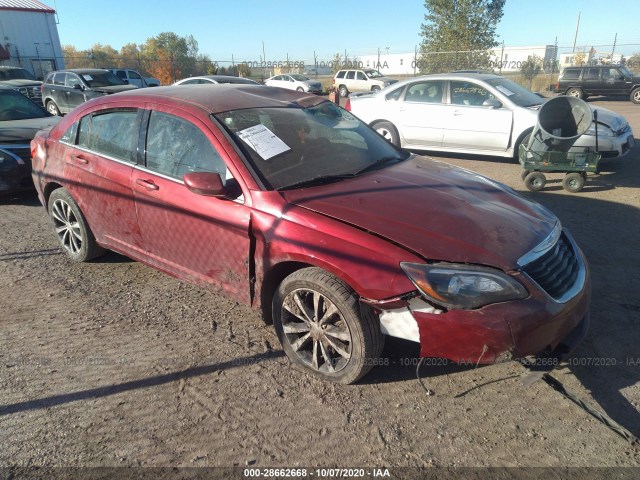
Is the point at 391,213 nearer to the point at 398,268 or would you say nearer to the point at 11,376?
the point at 398,268

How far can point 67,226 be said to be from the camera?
4.50m

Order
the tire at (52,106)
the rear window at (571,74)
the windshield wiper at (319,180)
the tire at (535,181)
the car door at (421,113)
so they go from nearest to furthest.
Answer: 1. the windshield wiper at (319,180)
2. the tire at (535,181)
3. the car door at (421,113)
4. the tire at (52,106)
5. the rear window at (571,74)

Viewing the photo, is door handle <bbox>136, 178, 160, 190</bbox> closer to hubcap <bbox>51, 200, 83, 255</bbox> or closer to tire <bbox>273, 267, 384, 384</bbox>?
hubcap <bbox>51, 200, 83, 255</bbox>

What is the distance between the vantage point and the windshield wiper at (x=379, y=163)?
347 cm

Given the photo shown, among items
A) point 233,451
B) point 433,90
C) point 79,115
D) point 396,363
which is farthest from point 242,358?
point 433,90

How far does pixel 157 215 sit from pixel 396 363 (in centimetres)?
205

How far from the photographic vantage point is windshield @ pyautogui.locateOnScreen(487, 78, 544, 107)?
812 centimetres

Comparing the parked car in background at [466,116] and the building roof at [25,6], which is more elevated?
the building roof at [25,6]

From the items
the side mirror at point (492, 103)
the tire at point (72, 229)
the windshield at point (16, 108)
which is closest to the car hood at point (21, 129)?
the windshield at point (16, 108)

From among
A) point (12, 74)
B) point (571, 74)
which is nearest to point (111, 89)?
point (12, 74)

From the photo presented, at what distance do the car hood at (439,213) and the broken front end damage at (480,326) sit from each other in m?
0.26

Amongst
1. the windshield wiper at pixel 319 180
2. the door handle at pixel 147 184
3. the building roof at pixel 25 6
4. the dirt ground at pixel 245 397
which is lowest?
the dirt ground at pixel 245 397

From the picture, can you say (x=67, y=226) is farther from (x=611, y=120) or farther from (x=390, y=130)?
(x=611, y=120)

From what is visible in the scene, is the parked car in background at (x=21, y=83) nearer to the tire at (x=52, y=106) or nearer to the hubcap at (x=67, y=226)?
→ the tire at (x=52, y=106)
